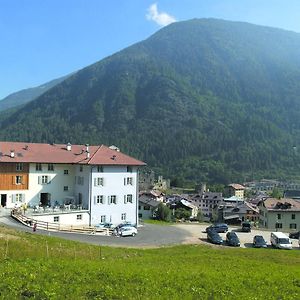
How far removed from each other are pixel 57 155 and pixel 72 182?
4.19 meters

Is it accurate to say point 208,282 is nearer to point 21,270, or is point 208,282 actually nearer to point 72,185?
point 21,270

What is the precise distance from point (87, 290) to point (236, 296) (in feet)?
17.0

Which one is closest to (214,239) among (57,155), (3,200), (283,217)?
(57,155)

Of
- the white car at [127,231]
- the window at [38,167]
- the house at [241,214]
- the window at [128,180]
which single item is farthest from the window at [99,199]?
the house at [241,214]

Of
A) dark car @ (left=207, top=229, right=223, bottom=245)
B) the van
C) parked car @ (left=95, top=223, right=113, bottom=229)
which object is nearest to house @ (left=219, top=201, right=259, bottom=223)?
parked car @ (left=95, top=223, right=113, bottom=229)

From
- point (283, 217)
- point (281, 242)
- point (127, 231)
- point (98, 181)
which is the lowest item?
point (283, 217)

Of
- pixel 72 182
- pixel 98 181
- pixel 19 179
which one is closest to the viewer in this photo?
pixel 19 179

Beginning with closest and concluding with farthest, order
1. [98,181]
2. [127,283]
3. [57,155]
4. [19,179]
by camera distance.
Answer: [127,283] → [19,179] → [98,181] → [57,155]

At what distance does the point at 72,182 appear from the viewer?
190 feet

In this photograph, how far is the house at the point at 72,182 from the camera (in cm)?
5328

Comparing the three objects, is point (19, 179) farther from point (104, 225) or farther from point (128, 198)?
point (128, 198)

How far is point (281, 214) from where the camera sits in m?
84.8

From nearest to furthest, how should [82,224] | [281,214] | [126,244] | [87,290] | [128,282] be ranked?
[87,290], [128,282], [126,244], [82,224], [281,214]

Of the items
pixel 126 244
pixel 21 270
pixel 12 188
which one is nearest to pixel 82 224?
pixel 12 188
